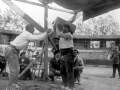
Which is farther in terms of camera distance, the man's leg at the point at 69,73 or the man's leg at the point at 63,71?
the man's leg at the point at 63,71

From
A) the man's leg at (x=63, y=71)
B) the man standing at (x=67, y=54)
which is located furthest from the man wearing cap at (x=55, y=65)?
the man standing at (x=67, y=54)

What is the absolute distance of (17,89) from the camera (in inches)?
174

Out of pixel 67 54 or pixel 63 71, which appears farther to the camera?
pixel 63 71

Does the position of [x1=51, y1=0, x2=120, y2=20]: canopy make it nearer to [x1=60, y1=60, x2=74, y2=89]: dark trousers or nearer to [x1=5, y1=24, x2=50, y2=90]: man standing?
[x1=5, y1=24, x2=50, y2=90]: man standing

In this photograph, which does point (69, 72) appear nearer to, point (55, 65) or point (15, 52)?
point (15, 52)

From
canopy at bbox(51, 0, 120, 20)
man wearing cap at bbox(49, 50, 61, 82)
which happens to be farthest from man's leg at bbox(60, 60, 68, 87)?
canopy at bbox(51, 0, 120, 20)

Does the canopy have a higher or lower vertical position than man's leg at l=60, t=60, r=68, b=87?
higher

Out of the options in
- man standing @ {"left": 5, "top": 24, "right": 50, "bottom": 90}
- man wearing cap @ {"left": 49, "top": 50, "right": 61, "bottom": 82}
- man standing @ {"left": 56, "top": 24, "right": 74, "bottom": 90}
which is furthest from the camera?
man wearing cap @ {"left": 49, "top": 50, "right": 61, "bottom": 82}

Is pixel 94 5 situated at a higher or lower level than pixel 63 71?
higher

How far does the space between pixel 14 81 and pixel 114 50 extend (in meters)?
6.33

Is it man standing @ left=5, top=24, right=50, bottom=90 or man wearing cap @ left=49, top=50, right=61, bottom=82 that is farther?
man wearing cap @ left=49, top=50, right=61, bottom=82

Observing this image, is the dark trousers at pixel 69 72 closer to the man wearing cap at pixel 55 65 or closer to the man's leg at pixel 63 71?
the man's leg at pixel 63 71

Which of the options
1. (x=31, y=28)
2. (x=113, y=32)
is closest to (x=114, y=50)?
(x=31, y=28)

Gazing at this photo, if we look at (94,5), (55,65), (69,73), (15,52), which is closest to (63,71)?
(69,73)
